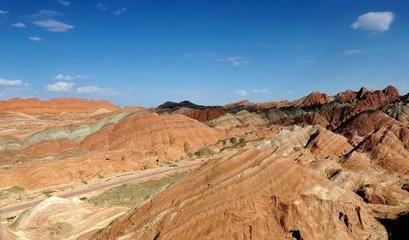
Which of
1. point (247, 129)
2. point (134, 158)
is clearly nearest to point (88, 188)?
point (134, 158)

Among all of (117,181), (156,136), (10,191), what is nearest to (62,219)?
(117,181)

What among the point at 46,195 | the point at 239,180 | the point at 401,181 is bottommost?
the point at 46,195

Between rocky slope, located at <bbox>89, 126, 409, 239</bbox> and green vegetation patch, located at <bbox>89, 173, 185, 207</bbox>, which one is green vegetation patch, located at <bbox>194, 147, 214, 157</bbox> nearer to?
green vegetation patch, located at <bbox>89, 173, 185, 207</bbox>

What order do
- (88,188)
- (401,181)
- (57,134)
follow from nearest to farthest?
(401,181) → (88,188) → (57,134)

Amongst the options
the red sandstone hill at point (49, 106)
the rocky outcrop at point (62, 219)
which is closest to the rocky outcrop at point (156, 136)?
the rocky outcrop at point (62, 219)

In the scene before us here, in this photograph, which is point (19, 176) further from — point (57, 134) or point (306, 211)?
point (306, 211)

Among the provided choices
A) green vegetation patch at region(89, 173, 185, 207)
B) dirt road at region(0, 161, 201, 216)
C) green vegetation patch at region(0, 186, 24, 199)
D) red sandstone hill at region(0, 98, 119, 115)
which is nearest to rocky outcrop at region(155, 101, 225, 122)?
red sandstone hill at region(0, 98, 119, 115)
